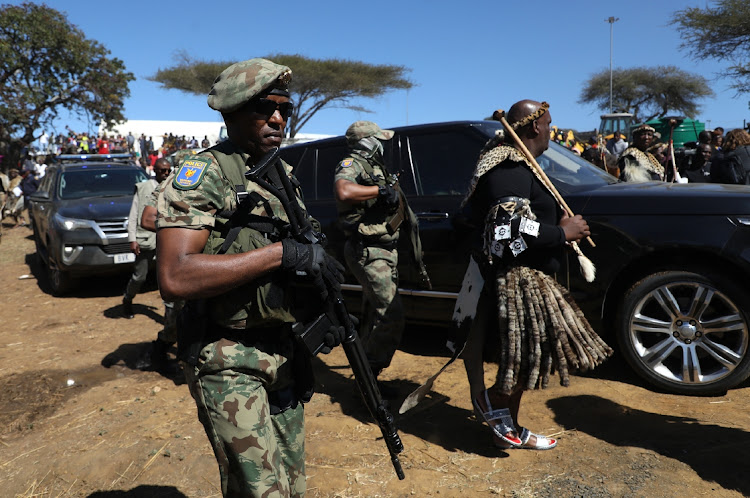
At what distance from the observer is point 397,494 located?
123 inches

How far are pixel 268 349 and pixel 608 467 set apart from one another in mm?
2165

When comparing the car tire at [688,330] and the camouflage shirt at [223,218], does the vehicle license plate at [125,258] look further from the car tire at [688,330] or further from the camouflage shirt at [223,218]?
the camouflage shirt at [223,218]

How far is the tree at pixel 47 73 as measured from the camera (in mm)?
21688

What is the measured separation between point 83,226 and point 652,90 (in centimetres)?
4694

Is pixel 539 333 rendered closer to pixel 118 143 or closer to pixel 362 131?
pixel 362 131

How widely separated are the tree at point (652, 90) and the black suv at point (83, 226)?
Answer: 42.8 metres

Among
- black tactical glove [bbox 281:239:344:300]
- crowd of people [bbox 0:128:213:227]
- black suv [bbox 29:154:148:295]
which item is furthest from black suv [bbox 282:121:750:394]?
crowd of people [bbox 0:128:213:227]

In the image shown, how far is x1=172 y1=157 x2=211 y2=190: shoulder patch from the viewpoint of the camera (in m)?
1.88

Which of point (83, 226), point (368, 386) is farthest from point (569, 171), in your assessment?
point (83, 226)

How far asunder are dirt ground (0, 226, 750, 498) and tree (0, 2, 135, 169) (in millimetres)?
20436

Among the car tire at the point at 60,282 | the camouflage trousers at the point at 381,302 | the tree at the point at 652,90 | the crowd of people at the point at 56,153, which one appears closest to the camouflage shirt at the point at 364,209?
the camouflage trousers at the point at 381,302

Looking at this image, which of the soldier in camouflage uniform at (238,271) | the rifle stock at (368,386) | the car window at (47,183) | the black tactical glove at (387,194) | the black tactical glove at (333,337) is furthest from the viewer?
the car window at (47,183)

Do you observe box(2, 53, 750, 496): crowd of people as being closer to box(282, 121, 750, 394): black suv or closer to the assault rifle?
the assault rifle

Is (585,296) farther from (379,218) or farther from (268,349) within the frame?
(268,349)
